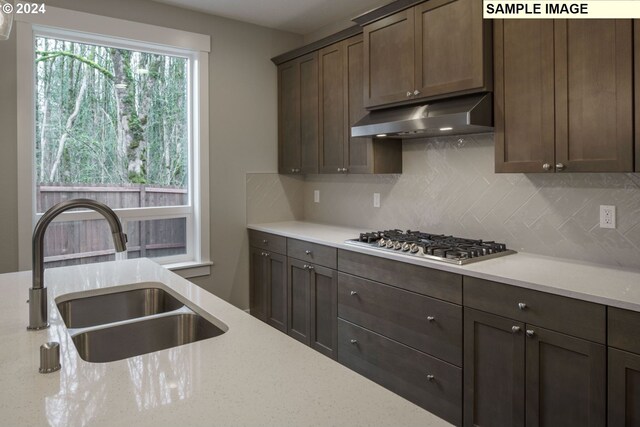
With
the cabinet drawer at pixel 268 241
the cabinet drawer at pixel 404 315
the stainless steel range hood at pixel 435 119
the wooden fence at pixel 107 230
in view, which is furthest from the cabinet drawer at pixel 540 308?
the wooden fence at pixel 107 230

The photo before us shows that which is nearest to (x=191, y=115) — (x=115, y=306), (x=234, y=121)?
(x=234, y=121)

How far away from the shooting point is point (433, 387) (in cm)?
238

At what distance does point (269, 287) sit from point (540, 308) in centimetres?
238

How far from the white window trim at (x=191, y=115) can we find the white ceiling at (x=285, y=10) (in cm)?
27

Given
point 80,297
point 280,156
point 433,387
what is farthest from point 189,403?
point 280,156

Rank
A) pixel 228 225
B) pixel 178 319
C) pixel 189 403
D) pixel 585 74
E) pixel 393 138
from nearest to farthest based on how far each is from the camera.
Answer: pixel 189 403 < pixel 178 319 < pixel 585 74 < pixel 393 138 < pixel 228 225

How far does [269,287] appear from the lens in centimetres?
383

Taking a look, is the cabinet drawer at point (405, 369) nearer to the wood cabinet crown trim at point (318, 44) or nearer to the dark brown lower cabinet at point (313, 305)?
the dark brown lower cabinet at point (313, 305)

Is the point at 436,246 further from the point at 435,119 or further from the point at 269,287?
the point at 269,287

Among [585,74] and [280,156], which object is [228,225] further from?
[585,74]

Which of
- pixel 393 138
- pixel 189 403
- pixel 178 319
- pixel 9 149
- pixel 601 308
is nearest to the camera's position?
pixel 189 403

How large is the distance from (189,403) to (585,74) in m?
2.07

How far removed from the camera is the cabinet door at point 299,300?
3359mm

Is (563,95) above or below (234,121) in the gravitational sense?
below
